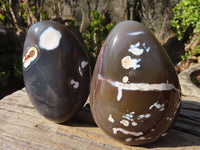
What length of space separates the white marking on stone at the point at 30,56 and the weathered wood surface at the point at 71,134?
14.7 inches

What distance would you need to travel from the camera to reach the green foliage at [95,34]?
3.62 metres

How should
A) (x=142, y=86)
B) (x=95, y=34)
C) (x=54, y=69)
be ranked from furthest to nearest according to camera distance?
(x=95, y=34) → (x=54, y=69) → (x=142, y=86)

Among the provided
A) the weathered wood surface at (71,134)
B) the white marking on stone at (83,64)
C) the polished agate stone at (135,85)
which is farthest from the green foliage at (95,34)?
the polished agate stone at (135,85)

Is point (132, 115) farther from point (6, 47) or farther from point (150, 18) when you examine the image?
point (6, 47)

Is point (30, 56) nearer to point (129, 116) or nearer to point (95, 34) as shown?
point (129, 116)

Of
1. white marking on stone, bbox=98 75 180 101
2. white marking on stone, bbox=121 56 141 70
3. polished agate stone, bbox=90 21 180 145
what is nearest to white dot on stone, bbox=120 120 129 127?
polished agate stone, bbox=90 21 180 145

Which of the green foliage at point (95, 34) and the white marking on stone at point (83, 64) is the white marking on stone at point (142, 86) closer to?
the white marking on stone at point (83, 64)

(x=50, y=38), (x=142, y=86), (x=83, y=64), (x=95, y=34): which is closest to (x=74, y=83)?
(x=83, y=64)

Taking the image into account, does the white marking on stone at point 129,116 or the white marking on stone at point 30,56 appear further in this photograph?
the white marking on stone at point 30,56

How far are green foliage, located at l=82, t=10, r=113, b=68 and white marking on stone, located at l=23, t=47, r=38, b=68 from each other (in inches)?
97.0

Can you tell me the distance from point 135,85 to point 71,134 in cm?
49

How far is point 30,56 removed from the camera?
1.04 m

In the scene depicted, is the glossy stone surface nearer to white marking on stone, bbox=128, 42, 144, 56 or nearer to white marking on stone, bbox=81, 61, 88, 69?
white marking on stone, bbox=81, 61, 88, 69

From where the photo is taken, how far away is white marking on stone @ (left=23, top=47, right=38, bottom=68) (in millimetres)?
1021
